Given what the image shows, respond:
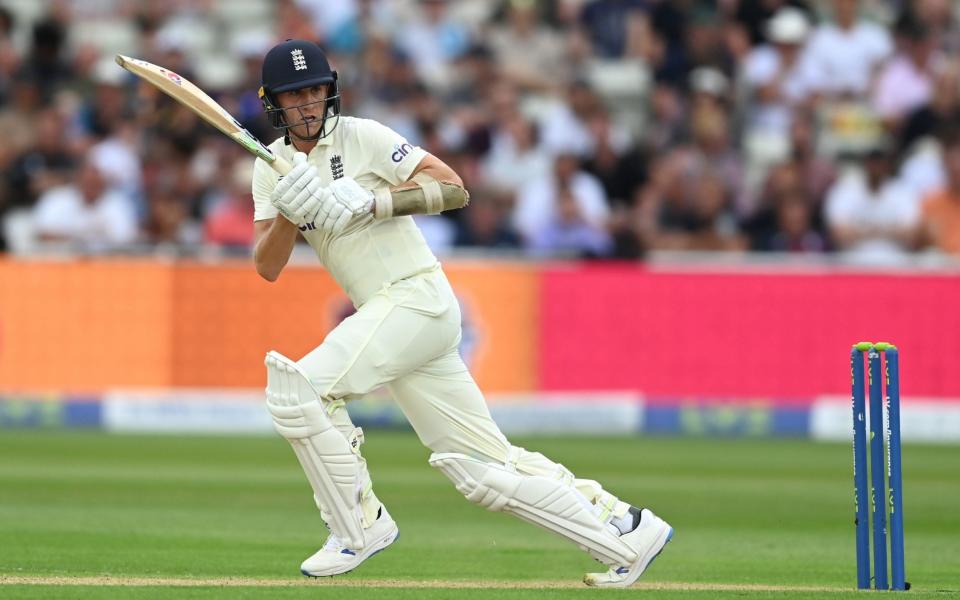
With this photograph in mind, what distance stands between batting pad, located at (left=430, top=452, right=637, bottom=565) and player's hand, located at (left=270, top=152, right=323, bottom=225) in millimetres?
788

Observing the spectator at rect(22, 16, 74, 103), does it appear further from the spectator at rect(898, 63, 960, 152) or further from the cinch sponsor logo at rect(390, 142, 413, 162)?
the cinch sponsor logo at rect(390, 142, 413, 162)

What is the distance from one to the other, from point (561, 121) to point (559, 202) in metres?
1.19

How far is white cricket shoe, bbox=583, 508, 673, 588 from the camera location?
4.81 meters

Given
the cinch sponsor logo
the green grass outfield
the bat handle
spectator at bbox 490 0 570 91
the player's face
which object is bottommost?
the green grass outfield

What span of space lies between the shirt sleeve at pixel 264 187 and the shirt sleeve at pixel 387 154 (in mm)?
266

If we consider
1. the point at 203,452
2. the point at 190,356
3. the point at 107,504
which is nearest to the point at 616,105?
the point at 190,356

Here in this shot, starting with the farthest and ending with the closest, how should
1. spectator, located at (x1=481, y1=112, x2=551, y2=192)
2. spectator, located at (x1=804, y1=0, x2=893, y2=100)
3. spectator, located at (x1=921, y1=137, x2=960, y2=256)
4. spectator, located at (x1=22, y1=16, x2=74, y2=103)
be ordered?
1. spectator, located at (x1=22, y1=16, x2=74, y2=103)
2. spectator, located at (x1=804, y1=0, x2=893, y2=100)
3. spectator, located at (x1=481, y1=112, x2=551, y2=192)
4. spectator, located at (x1=921, y1=137, x2=960, y2=256)

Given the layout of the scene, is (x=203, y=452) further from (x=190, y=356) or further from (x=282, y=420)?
(x=282, y=420)

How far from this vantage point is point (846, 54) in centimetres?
1227

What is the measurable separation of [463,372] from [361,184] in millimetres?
605

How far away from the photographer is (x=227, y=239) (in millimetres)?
11031

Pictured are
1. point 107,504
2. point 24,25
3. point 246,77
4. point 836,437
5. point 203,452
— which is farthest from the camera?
point 24,25

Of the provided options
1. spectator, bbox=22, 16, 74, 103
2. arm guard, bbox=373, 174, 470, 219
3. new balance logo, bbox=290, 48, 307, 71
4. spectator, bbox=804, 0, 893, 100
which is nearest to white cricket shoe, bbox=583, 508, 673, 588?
arm guard, bbox=373, 174, 470, 219

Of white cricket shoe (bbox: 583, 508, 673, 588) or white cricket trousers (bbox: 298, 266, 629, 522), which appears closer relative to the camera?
white cricket trousers (bbox: 298, 266, 629, 522)
